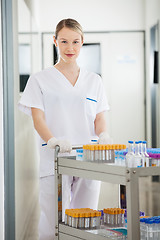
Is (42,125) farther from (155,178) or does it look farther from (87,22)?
(87,22)

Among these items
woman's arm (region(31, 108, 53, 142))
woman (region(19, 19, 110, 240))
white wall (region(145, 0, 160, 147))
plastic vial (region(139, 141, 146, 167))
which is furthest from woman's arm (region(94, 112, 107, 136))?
white wall (region(145, 0, 160, 147))

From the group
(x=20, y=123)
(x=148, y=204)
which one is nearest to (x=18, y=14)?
(x=20, y=123)

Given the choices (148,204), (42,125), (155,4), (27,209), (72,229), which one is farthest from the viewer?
(155,4)

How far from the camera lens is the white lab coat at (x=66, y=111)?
7.82ft

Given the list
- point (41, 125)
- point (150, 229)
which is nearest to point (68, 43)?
point (41, 125)

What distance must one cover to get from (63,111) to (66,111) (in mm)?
22

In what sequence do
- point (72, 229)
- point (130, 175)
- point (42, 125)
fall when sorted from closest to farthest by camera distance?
1. point (130, 175)
2. point (72, 229)
3. point (42, 125)

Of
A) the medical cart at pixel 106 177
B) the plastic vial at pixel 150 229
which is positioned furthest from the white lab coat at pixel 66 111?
the plastic vial at pixel 150 229

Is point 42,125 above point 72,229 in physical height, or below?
above

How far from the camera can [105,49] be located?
6.37m

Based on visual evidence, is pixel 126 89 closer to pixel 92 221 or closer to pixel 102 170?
pixel 92 221

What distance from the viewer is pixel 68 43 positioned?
240 cm

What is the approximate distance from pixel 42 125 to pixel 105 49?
4265mm

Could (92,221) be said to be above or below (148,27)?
below
